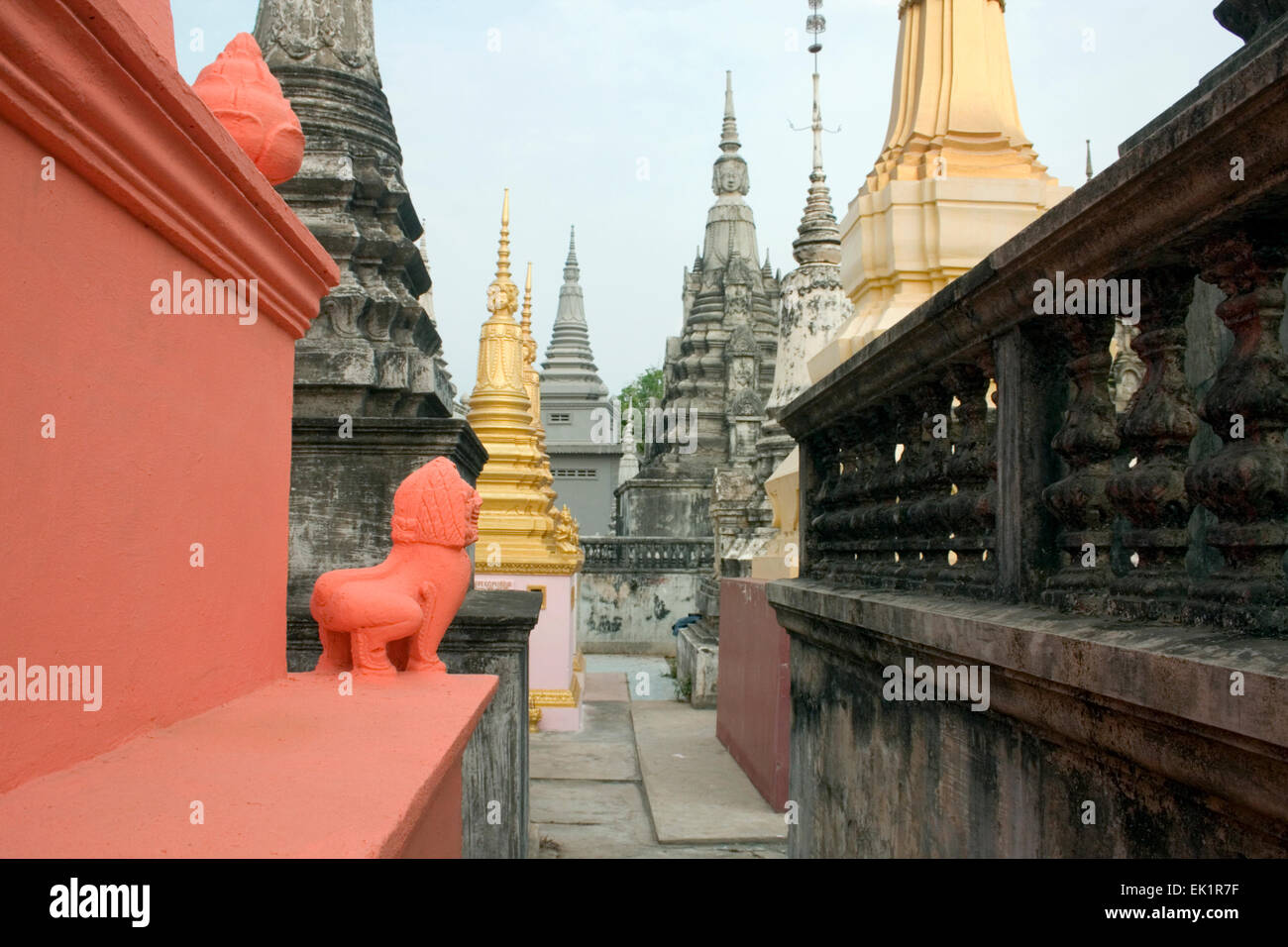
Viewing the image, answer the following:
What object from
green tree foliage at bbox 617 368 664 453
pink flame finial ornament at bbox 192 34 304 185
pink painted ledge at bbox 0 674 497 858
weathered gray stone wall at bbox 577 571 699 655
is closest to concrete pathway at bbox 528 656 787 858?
pink painted ledge at bbox 0 674 497 858

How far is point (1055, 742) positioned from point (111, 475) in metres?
1.93

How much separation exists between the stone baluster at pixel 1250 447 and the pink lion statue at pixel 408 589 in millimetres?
2098

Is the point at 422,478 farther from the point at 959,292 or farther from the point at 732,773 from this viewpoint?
the point at 732,773

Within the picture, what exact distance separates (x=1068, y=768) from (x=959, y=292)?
1223 millimetres

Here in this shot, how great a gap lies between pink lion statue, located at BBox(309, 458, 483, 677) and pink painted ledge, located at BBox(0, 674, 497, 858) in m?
0.34

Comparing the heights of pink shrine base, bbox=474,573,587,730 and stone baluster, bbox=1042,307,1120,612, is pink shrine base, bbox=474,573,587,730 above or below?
below

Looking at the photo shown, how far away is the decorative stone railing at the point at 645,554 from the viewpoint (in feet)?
75.5

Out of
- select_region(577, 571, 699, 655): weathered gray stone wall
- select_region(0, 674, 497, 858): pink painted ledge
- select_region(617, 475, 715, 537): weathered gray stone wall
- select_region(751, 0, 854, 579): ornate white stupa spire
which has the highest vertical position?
select_region(751, 0, 854, 579): ornate white stupa spire

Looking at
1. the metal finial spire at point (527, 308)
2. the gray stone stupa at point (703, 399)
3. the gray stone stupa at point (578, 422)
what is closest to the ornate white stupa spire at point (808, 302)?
the metal finial spire at point (527, 308)

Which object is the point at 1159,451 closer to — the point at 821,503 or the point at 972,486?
the point at 972,486

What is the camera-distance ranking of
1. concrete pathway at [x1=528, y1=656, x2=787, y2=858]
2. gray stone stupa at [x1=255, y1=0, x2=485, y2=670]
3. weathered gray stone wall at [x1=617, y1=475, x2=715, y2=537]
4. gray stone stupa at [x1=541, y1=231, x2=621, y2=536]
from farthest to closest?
gray stone stupa at [x1=541, y1=231, x2=621, y2=536] → weathered gray stone wall at [x1=617, y1=475, x2=715, y2=537] → concrete pathway at [x1=528, y1=656, x2=787, y2=858] → gray stone stupa at [x1=255, y1=0, x2=485, y2=670]

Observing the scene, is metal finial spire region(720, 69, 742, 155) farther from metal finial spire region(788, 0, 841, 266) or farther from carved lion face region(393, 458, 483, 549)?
carved lion face region(393, 458, 483, 549)

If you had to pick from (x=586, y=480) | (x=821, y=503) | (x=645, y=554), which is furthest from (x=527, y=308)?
(x=586, y=480)

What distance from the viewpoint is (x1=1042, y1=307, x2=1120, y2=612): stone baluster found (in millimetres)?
2379
